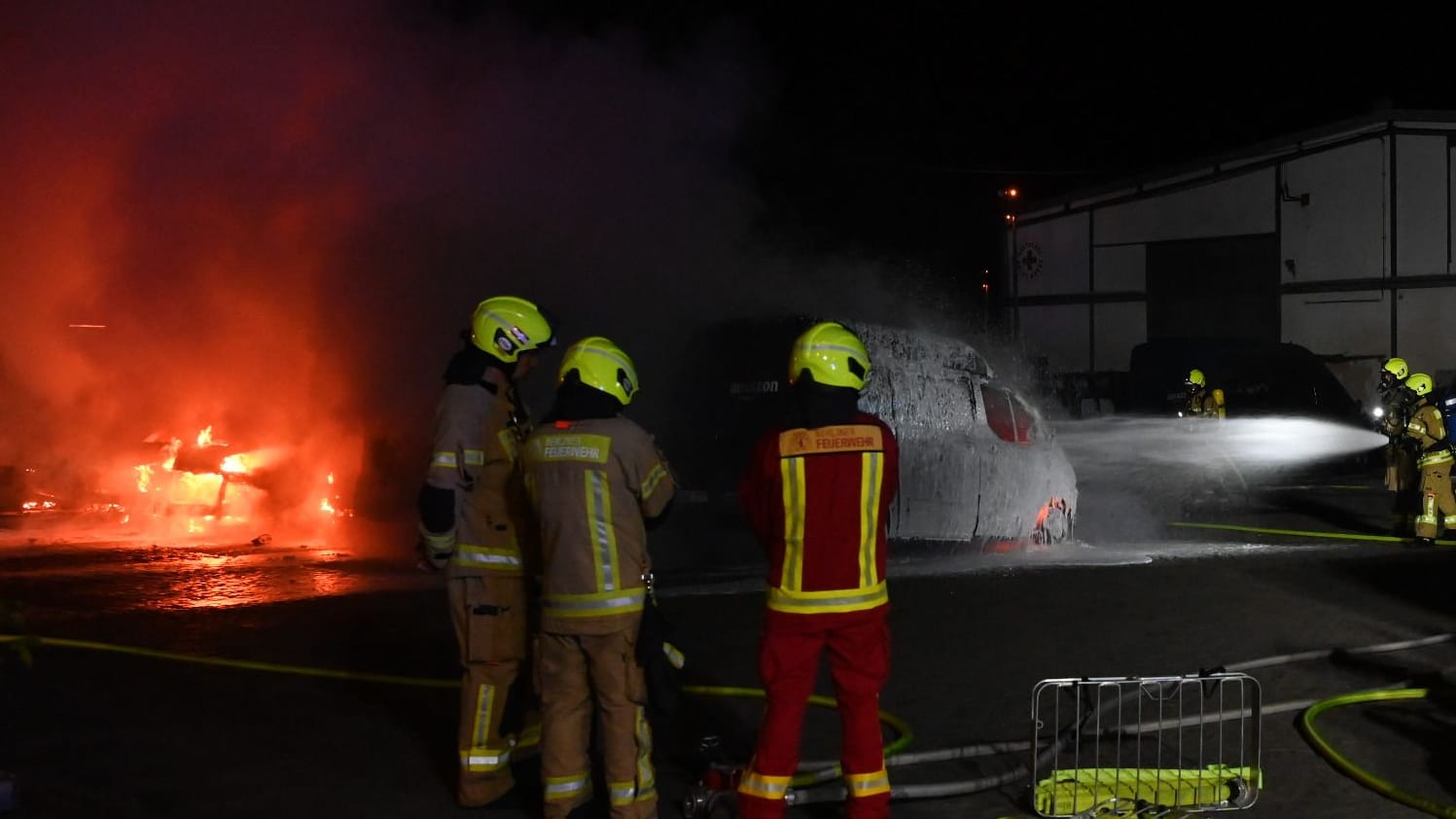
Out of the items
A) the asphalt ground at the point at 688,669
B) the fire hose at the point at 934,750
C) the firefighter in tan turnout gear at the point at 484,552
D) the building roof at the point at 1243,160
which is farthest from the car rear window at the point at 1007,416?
the building roof at the point at 1243,160

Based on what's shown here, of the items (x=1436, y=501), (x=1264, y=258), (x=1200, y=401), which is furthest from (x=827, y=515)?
(x=1264, y=258)

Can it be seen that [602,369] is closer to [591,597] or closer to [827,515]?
[591,597]

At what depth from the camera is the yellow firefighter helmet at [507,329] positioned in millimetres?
4758

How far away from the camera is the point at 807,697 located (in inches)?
161

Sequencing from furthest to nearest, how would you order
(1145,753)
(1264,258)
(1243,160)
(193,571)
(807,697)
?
(1264,258) < (1243,160) < (193,571) < (1145,753) < (807,697)

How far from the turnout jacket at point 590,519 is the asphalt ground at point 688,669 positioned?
2.85ft

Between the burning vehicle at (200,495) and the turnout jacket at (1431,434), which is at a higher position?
the turnout jacket at (1431,434)

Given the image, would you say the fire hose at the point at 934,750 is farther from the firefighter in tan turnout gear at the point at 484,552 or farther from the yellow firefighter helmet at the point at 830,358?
the yellow firefighter helmet at the point at 830,358

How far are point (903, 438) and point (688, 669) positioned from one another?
317 cm

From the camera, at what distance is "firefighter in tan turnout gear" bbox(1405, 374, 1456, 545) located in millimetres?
11328

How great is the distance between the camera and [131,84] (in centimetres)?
1352

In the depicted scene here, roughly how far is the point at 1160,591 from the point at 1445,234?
19194 millimetres

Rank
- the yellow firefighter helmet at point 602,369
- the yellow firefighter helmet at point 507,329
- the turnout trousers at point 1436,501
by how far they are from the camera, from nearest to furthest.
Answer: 1. the yellow firefighter helmet at point 602,369
2. the yellow firefighter helmet at point 507,329
3. the turnout trousers at point 1436,501

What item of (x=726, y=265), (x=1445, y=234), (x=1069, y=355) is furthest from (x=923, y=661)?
(x=1069, y=355)
